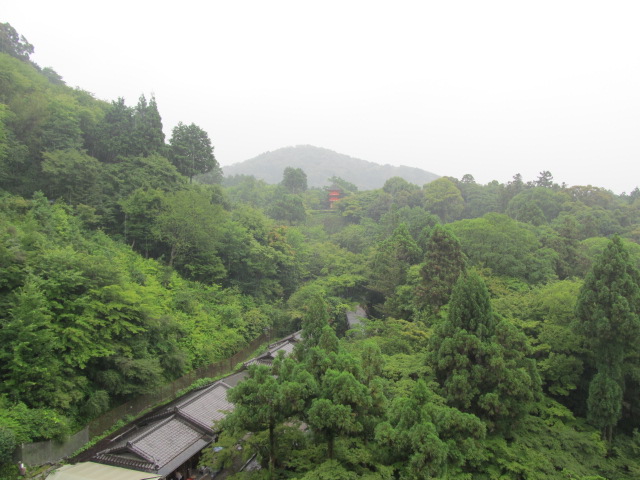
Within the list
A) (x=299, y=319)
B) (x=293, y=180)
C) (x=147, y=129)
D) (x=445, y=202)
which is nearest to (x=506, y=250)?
(x=299, y=319)

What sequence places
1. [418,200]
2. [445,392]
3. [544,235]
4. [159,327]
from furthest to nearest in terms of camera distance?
1. [418,200]
2. [544,235]
3. [159,327]
4. [445,392]

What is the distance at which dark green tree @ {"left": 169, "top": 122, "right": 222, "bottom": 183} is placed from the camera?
3089 centimetres

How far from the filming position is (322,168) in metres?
143

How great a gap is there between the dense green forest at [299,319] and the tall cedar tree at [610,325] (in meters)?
0.06

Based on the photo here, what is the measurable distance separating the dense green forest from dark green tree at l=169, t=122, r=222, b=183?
181mm

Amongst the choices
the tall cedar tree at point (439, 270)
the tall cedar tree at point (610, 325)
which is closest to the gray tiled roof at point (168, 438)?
the tall cedar tree at point (439, 270)

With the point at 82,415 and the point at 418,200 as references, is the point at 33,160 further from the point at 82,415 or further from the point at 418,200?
the point at 418,200

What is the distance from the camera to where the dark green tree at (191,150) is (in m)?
30.9

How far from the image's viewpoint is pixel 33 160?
73.4 feet

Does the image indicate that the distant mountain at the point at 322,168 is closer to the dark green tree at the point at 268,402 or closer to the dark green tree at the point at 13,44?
the dark green tree at the point at 13,44

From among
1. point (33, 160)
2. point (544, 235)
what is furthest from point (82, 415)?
point (544, 235)

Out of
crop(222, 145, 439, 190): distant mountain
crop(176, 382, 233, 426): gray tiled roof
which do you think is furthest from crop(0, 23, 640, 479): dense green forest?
crop(222, 145, 439, 190): distant mountain

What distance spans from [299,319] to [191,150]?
54.3 feet

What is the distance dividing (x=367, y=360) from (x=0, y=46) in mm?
43721
